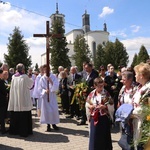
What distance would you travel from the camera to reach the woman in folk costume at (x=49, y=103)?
8484 mm

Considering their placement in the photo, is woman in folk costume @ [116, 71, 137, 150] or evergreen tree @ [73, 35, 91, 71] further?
evergreen tree @ [73, 35, 91, 71]

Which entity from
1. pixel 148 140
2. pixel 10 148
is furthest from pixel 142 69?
pixel 10 148

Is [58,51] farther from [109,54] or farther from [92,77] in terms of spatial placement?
[92,77]

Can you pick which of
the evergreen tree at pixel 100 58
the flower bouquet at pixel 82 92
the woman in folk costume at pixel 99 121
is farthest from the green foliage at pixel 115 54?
the woman in folk costume at pixel 99 121

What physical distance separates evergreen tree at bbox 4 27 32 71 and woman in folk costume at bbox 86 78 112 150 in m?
36.4

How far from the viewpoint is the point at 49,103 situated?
8.60 metres

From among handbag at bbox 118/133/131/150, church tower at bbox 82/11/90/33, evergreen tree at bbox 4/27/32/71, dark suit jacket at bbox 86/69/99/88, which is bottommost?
handbag at bbox 118/133/131/150

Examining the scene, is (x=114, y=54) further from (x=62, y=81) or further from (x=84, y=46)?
(x=62, y=81)

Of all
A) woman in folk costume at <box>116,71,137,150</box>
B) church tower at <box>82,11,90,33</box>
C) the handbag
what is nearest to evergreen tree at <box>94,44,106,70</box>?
church tower at <box>82,11,90,33</box>

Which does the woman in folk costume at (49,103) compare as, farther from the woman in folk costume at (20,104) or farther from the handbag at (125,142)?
the handbag at (125,142)

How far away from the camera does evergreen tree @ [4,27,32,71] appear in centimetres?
4188

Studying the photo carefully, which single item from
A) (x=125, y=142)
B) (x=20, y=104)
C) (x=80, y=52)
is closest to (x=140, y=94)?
(x=125, y=142)

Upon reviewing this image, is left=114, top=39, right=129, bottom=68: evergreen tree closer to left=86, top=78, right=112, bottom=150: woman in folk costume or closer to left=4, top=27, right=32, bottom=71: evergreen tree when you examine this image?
left=4, top=27, right=32, bottom=71: evergreen tree

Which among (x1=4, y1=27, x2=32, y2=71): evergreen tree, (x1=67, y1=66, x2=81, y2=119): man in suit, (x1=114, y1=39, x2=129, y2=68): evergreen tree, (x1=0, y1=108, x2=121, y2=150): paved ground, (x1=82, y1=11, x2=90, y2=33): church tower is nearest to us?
(x1=0, y1=108, x2=121, y2=150): paved ground
